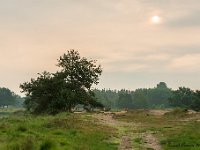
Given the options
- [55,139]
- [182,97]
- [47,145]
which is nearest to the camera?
[47,145]

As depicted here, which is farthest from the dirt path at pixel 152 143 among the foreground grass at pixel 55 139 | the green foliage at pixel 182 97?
the green foliage at pixel 182 97

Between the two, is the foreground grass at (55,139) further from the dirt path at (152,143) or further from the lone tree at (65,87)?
the lone tree at (65,87)

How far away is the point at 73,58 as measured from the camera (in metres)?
71.9

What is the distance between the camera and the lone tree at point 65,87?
6619 centimetres

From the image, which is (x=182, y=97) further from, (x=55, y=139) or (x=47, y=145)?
(x=47, y=145)

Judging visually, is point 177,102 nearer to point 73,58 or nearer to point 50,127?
point 73,58

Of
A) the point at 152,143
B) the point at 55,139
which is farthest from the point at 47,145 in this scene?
the point at 152,143

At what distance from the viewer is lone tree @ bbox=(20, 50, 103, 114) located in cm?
6619

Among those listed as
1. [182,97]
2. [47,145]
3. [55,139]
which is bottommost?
[47,145]

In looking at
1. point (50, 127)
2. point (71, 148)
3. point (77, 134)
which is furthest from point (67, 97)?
point (71, 148)

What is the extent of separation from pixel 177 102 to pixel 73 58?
3668 inches

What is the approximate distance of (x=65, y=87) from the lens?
67.8 m

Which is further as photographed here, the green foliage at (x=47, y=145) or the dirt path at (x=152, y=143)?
the dirt path at (x=152, y=143)

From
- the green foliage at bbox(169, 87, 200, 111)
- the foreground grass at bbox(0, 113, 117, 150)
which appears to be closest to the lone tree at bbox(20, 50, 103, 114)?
the foreground grass at bbox(0, 113, 117, 150)
